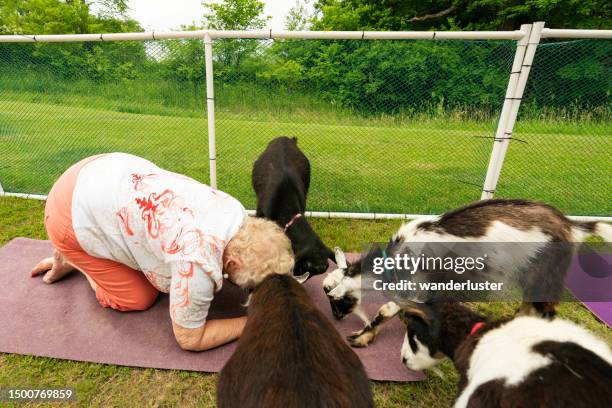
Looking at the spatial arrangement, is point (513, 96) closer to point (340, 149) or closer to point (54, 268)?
point (340, 149)

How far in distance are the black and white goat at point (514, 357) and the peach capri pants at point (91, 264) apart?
2.42 metres

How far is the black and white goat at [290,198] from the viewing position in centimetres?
360

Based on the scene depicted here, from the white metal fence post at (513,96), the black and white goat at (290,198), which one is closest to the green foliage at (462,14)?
the white metal fence post at (513,96)

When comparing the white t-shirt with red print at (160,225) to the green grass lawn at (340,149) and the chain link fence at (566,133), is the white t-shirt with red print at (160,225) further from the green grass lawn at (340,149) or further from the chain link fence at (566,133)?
the chain link fence at (566,133)

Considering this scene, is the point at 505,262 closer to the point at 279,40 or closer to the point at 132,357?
the point at 132,357

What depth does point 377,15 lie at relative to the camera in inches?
915

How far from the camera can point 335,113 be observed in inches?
212

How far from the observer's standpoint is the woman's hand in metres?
2.64

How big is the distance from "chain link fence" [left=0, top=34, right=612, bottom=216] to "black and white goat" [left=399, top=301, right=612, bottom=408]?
3335 millimetres

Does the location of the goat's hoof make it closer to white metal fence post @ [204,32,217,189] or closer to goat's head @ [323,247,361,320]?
goat's head @ [323,247,361,320]

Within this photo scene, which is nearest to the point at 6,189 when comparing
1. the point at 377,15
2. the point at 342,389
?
the point at 342,389

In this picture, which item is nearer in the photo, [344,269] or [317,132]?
[344,269]

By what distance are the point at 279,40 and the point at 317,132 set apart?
1581 millimetres

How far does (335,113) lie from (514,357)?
13.8ft
